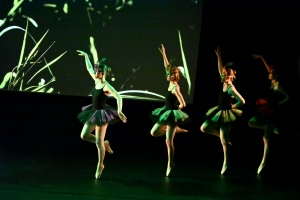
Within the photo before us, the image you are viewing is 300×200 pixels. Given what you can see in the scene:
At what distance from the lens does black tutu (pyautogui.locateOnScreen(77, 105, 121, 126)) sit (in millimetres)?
3458

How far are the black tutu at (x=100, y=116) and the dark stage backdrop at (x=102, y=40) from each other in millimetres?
1367

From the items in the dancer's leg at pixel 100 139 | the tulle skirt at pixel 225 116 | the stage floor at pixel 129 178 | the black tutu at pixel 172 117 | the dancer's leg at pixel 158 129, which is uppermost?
the tulle skirt at pixel 225 116

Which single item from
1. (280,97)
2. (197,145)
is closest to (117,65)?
(197,145)

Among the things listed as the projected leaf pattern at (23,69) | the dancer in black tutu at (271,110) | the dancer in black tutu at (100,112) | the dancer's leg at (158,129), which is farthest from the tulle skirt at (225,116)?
the projected leaf pattern at (23,69)

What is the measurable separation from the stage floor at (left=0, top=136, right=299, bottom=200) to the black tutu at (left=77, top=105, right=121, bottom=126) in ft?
1.82

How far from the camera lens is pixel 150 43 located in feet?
16.1

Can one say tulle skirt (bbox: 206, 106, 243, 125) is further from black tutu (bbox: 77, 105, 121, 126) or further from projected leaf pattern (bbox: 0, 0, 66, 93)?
projected leaf pattern (bbox: 0, 0, 66, 93)

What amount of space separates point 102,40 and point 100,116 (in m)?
1.69

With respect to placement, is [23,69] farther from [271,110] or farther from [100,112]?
[271,110]

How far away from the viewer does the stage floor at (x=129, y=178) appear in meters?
3.21

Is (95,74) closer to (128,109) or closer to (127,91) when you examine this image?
(127,91)

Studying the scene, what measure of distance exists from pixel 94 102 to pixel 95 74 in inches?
10.2

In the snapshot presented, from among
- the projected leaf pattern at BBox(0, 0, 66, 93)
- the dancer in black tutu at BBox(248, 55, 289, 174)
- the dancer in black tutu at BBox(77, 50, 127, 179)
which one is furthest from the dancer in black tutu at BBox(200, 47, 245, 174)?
the projected leaf pattern at BBox(0, 0, 66, 93)

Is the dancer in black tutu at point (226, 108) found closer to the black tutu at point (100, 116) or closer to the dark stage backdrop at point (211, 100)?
the black tutu at point (100, 116)
